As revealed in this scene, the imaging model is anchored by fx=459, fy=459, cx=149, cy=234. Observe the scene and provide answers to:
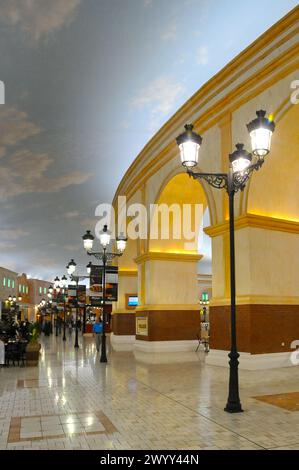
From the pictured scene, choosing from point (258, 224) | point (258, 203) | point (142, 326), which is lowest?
point (142, 326)

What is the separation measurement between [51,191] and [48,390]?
18.7m

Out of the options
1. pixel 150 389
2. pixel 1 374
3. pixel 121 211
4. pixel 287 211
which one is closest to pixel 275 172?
pixel 287 211

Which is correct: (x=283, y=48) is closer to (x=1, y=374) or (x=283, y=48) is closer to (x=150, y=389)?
(x=150, y=389)

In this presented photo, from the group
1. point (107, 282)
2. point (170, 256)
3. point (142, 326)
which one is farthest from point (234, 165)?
point (142, 326)

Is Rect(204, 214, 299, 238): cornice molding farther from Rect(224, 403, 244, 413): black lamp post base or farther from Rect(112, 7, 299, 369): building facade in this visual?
Rect(224, 403, 244, 413): black lamp post base

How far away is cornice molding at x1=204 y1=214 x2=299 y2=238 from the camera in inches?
492

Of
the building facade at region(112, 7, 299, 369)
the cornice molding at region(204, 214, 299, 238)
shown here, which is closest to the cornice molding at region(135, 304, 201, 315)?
the building facade at region(112, 7, 299, 369)

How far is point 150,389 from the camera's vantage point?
10.1 m

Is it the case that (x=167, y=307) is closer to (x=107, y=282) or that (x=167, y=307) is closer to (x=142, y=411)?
(x=107, y=282)

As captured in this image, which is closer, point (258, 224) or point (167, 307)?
point (258, 224)

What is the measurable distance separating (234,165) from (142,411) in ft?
14.8

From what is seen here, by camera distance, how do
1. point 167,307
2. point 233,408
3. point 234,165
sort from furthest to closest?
1. point 167,307
2. point 234,165
3. point 233,408

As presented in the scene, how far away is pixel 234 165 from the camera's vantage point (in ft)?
26.7

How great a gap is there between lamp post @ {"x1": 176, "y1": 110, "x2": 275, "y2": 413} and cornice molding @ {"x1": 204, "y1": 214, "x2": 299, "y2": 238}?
4.43 m
